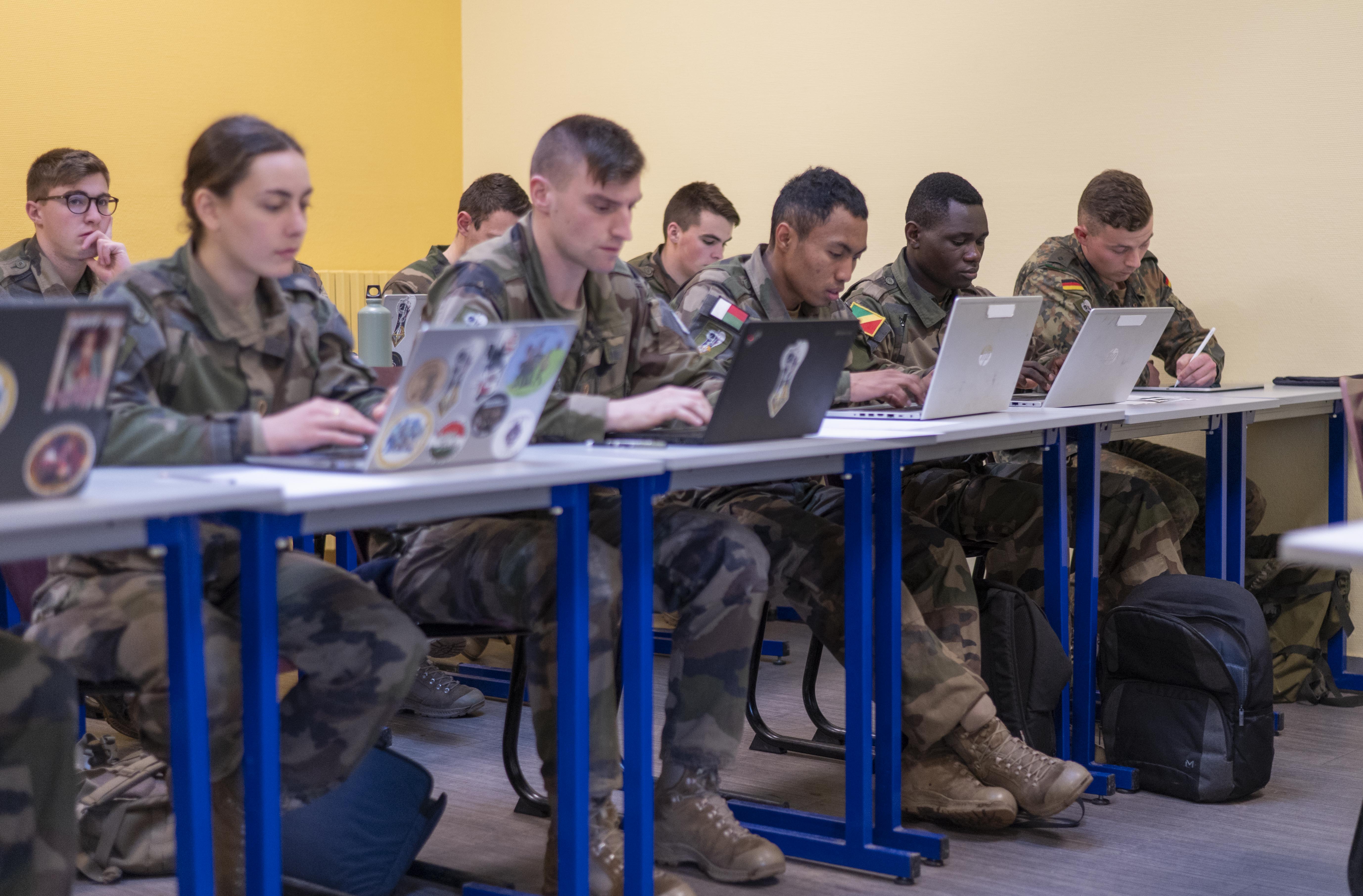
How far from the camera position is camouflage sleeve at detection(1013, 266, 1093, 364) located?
136 inches

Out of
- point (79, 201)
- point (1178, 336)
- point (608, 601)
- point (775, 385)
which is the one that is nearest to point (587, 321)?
point (775, 385)

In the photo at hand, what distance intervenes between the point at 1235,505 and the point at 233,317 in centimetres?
236

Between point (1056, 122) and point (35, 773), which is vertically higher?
point (1056, 122)

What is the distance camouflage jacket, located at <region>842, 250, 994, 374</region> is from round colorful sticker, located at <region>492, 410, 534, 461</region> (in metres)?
1.48

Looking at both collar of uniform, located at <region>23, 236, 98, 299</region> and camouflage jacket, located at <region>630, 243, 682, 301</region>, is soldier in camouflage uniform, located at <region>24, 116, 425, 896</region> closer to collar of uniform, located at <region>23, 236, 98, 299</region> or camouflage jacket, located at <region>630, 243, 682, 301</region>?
collar of uniform, located at <region>23, 236, 98, 299</region>

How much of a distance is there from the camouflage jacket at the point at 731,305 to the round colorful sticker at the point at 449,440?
958mm

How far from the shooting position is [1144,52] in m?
3.97

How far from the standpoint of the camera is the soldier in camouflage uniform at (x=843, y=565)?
2408 mm

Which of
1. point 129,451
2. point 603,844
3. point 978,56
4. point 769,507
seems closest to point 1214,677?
point 769,507

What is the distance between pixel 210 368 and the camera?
1.86 metres

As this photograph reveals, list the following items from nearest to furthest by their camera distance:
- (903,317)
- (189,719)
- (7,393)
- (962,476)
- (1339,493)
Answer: (7,393), (189,719), (962,476), (903,317), (1339,493)

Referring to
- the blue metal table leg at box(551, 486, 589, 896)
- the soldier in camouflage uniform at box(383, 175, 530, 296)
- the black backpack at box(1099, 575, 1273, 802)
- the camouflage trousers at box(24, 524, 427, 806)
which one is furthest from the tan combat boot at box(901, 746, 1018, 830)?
the soldier in camouflage uniform at box(383, 175, 530, 296)

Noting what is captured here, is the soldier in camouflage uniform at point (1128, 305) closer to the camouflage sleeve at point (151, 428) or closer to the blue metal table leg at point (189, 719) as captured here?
the camouflage sleeve at point (151, 428)

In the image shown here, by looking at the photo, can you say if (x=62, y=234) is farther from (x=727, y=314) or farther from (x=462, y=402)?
(x=462, y=402)
